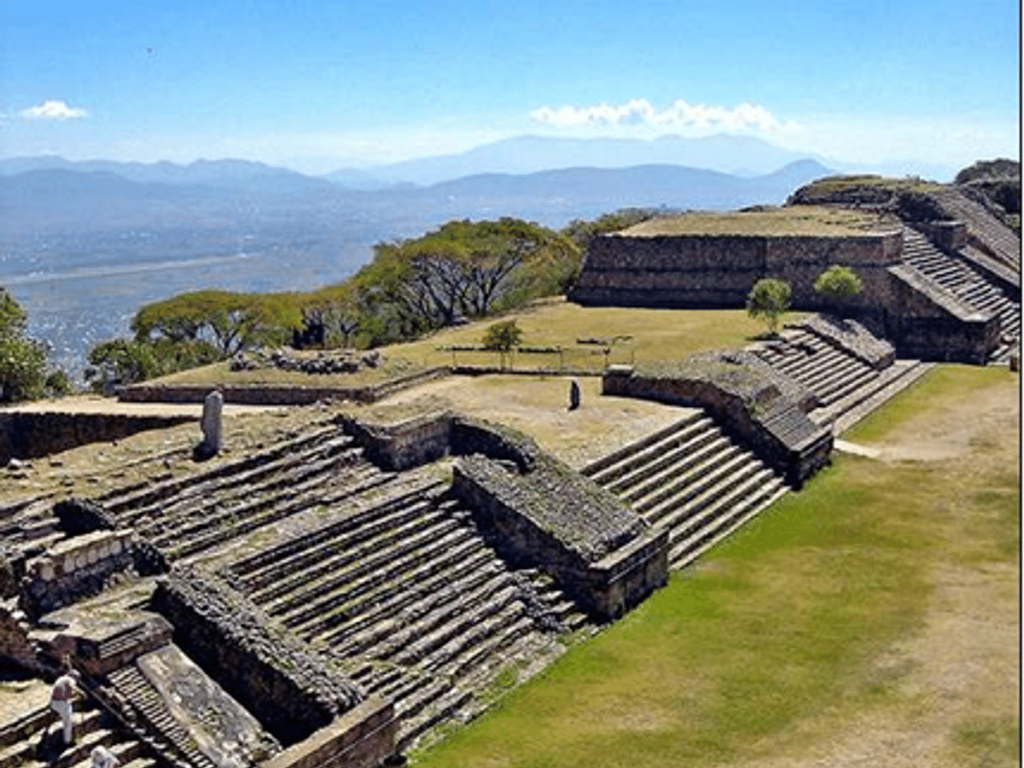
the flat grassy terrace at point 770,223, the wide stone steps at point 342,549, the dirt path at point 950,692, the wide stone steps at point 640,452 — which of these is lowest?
the dirt path at point 950,692

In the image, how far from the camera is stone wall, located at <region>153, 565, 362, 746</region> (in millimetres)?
13039

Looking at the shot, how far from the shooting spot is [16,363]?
3052 cm

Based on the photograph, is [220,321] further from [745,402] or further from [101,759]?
[101,759]

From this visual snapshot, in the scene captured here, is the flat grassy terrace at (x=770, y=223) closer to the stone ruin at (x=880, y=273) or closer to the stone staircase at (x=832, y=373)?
the stone ruin at (x=880, y=273)

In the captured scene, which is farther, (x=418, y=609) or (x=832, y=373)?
(x=832, y=373)

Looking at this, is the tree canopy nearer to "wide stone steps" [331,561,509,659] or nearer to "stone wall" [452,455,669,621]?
"stone wall" [452,455,669,621]

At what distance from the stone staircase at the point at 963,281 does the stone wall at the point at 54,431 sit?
25755mm

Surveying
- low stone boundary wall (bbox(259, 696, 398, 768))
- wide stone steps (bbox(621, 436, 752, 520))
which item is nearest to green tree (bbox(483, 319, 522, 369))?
wide stone steps (bbox(621, 436, 752, 520))

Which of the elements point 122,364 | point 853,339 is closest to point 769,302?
point 853,339

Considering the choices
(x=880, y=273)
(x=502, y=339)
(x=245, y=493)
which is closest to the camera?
(x=245, y=493)

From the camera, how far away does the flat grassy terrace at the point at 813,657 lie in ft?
43.7

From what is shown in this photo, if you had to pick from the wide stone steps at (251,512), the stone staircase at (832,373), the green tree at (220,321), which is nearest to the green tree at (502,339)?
the stone staircase at (832,373)

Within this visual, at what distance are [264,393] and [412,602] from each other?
31.0 ft

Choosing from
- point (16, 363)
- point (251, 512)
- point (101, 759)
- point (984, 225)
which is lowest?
point (16, 363)
